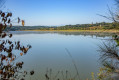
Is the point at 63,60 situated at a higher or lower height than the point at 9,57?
lower

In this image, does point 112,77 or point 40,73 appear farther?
point 40,73

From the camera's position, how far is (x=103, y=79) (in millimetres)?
2330

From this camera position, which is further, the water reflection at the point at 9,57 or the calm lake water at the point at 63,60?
the calm lake water at the point at 63,60

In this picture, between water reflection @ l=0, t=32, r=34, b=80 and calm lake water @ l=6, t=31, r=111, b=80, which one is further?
calm lake water @ l=6, t=31, r=111, b=80

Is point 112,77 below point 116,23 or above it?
below

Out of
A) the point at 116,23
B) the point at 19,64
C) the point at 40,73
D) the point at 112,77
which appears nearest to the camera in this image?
the point at 19,64

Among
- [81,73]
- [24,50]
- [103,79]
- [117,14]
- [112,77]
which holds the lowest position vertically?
[81,73]

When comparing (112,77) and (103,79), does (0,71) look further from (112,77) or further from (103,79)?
(103,79)

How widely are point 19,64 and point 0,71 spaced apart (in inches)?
9.6

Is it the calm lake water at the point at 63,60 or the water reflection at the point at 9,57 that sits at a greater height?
the water reflection at the point at 9,57

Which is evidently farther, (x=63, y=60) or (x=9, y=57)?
(x=63, y=60)

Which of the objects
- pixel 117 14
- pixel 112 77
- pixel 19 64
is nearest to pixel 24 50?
Answer: pixel 19 64

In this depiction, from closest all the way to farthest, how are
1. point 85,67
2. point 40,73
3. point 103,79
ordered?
1. point 103,79
2. point 40,73
3. point 85,67

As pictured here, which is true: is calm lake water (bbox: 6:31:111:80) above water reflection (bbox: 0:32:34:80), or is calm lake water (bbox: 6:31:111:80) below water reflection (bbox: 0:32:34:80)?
below
